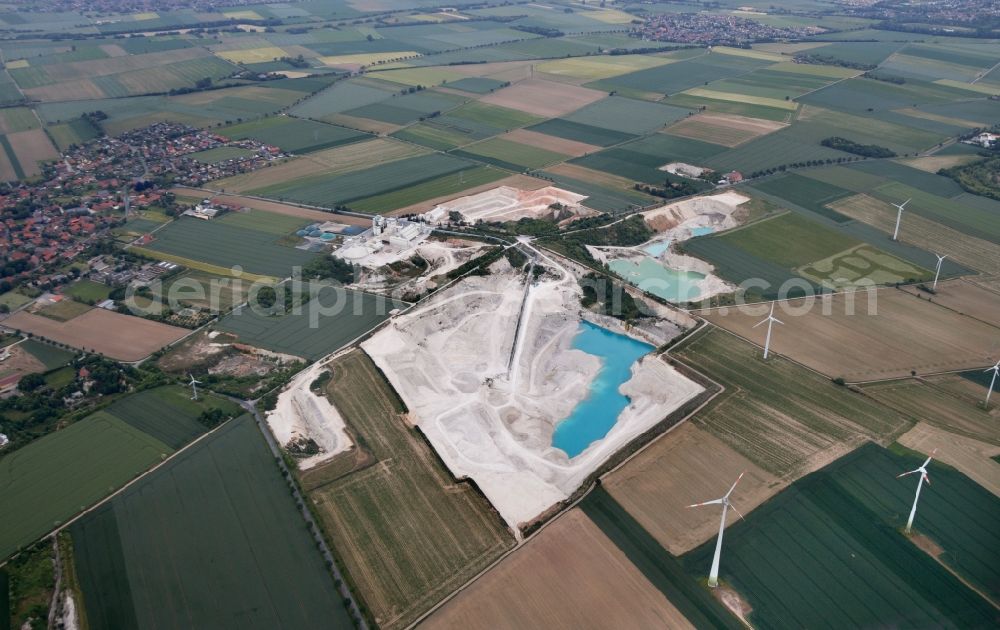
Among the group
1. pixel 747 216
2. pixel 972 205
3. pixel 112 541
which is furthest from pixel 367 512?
pixel 972 205

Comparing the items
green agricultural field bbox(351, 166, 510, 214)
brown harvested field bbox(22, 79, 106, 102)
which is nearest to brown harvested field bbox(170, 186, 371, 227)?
green agricultural field bbox(351, 166, 510, 214)

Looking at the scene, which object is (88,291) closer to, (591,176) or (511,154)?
(511,154)

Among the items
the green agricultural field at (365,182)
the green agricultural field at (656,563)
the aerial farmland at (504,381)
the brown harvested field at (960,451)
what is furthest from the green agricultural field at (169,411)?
the brown harvested field at (960,451)

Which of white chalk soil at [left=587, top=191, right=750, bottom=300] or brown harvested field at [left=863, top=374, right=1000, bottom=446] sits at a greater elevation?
white chalk soil at [left=587, top=191, right=750, bottom=300]

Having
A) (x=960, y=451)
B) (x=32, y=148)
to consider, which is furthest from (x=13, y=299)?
(x=960, y=451)

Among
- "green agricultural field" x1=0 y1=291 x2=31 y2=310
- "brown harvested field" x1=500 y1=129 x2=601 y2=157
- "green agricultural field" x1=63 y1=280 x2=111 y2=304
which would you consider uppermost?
"brown harvested field" x1=500 y1=129 x2=601 y2=157

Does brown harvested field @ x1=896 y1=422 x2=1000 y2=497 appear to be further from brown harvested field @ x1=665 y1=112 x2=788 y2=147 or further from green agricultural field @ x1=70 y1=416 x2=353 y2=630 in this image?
brown harvested field @ x1=665 y1=112 x2=788 y2=147

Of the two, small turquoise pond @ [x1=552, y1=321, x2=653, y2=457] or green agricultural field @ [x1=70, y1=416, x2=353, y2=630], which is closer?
green agricultural field @ [x1=70, y1=416, x2=353, y2=630]
